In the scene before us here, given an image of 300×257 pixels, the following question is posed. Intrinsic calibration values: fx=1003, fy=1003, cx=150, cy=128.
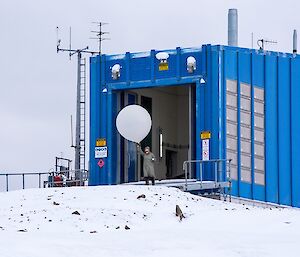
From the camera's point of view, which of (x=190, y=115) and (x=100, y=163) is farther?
(x=100, y=163)

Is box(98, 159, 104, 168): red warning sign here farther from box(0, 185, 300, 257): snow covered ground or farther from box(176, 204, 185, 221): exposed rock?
box(176, 204, 185, 221): exposed rock

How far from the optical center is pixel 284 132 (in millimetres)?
31828

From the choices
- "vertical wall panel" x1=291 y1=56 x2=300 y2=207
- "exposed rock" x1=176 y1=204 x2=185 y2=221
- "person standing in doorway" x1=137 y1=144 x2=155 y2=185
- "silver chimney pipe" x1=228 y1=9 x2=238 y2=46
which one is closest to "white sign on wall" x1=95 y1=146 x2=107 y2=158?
"person standing in doorway" x1=137 y1=144 x2=155 y2=185

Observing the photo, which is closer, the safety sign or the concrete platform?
the concrete platform

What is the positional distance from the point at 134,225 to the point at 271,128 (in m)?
11.3

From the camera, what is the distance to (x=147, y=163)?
2853cm

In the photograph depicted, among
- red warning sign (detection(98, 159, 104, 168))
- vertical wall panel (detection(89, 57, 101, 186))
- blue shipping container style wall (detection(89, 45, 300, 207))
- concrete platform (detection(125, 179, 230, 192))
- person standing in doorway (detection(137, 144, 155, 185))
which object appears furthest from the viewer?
vertical wall panel (detection(89, 57, 101, 186))

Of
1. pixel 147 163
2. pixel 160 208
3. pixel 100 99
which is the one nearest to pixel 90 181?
pixel 100 99

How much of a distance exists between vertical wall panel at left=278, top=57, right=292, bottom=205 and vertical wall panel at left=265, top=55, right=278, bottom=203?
0.43 feet

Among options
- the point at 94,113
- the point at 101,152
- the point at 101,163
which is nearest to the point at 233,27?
the point at 94,113

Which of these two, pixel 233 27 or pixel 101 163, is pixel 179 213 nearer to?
pixel 101 163

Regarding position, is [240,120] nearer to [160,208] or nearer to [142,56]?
[142,56]

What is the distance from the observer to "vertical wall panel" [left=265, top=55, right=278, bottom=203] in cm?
3164

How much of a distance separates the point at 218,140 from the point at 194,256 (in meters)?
13.5
